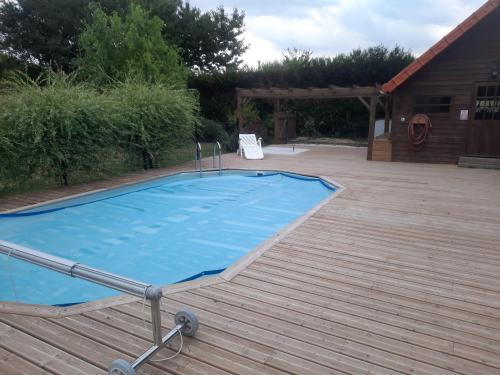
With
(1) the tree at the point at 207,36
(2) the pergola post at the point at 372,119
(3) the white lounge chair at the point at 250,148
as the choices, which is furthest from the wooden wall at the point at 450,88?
(1) the tree at the point at 207,36

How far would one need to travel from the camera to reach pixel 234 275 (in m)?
3.06

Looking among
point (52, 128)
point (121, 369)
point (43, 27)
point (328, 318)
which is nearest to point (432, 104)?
point (328, 318)

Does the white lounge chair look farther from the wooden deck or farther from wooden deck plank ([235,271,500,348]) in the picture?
wooden deck plank ([235,271,500,348])

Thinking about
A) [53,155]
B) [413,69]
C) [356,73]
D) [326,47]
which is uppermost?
[326,47]

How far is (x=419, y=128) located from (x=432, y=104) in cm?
66

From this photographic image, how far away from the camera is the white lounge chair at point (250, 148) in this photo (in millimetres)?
10508

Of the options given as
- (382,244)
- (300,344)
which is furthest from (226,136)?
(300,344)

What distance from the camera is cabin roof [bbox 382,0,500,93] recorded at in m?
7.86

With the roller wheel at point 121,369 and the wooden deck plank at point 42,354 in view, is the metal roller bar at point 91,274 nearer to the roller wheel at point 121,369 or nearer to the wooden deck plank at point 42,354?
the roller wheel at point 121,369

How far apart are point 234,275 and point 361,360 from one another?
4.26 ft

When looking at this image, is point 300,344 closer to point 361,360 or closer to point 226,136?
point 361,360

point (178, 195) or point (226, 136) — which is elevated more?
point (226, 136)

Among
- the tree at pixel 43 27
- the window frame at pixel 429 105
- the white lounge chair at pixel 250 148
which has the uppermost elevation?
the tree at pixel 43 27

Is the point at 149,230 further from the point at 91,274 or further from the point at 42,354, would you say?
the point at 91,274
